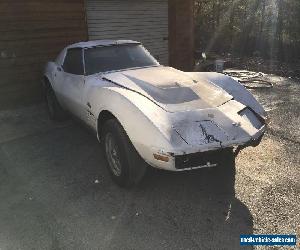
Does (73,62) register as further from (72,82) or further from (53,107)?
(53,107)

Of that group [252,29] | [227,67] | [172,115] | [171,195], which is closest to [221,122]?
[172,115]

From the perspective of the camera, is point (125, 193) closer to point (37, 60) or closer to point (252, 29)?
point (37, 60)

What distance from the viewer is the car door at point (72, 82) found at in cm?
484

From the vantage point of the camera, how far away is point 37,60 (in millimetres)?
7922

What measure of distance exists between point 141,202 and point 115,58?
2.45 m

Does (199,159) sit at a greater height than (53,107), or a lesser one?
greater

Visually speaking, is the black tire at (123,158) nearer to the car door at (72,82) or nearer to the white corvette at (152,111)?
the white corvette at (152,111)

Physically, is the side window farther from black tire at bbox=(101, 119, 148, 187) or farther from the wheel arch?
black tire at bbox=(101, 119, 148, 187)

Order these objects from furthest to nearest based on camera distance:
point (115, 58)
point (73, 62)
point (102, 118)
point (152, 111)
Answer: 1. point (73, 62)
2. point (115, 58)
3. point (102, 118)
4. point (152, 111)

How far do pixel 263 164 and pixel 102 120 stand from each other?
219 cm

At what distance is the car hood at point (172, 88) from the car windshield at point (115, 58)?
1.05ft

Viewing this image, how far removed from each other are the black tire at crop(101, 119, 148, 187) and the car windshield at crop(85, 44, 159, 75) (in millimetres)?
1381

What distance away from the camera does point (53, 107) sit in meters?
6.32

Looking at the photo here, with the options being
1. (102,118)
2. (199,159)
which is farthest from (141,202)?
(102,118)
